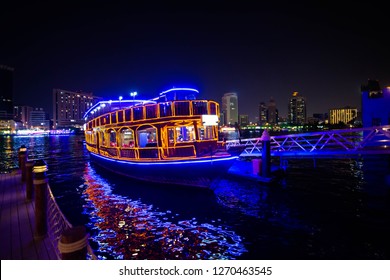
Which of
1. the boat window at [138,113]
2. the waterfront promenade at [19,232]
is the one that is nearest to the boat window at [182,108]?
A: the boat window at [138,113]

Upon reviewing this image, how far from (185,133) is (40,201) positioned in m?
10.8

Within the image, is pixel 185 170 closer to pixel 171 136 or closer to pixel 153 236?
pixel 171 136

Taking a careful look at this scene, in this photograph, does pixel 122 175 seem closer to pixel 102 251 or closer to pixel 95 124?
pixel 95 124

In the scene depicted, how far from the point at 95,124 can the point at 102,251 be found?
21.2 metres

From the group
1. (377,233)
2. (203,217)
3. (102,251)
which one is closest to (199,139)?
(203,217)

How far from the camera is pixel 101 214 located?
1278 cm

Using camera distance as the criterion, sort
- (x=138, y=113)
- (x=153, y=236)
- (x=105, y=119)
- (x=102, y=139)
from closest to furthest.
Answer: (x=153, y=236)
(x=138, y=113)
(x=105, y=119)
(x=102, y=139)

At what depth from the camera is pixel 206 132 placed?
1686cm

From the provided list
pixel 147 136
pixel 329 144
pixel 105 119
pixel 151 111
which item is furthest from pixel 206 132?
pixel 105 119

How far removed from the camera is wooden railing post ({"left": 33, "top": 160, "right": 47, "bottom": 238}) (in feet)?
21.8

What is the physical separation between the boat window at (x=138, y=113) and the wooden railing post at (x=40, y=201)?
1087 cm

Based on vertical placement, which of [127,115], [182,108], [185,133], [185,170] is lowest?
[185,170]

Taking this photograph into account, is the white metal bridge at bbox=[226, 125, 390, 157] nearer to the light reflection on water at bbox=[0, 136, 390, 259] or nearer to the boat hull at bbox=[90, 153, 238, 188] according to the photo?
the light reflection on water at bbox=[0, 136, 390, 259]
